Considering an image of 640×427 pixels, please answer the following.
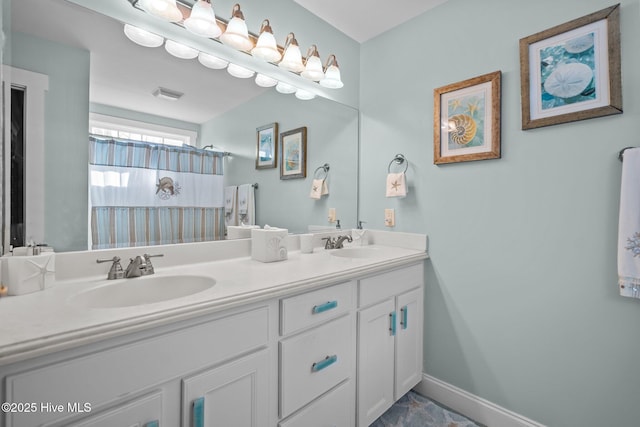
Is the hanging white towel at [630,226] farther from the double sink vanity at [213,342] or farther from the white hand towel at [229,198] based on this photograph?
the white hand towel at [229,198]

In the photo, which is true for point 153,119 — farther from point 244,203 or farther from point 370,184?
point 370,184

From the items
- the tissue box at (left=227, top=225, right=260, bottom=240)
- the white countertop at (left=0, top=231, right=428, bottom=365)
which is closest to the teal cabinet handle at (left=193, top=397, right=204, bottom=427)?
the white countertop at (left=0, top=231, right=428, bottom=365)

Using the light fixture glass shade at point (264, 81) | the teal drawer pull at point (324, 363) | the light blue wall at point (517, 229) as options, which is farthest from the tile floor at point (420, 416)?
the light fixture glass shade at point (264, 81)

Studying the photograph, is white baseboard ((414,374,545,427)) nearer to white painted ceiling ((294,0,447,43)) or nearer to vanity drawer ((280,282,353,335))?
vanity drawer ((280,282,353,335))

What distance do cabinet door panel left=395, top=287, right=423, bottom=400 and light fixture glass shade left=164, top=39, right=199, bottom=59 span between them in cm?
160

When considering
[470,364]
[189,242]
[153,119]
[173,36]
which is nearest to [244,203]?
[189,242]

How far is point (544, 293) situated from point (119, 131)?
2.04 meters

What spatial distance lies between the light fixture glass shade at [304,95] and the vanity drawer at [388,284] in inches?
47.3

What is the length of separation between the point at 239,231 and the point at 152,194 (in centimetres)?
45

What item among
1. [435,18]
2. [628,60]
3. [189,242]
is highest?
[435,18]

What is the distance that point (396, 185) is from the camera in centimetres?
190

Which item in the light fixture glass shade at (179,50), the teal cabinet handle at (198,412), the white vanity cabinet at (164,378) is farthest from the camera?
the light fixture glass shade at (179,50)

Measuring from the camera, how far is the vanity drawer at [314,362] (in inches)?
42.3

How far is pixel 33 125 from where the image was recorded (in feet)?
3.39
